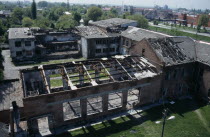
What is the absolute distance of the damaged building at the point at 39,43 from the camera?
170 feet

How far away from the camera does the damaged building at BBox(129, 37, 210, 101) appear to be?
31525 millimetres

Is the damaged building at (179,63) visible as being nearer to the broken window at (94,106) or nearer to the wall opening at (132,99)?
the wall opening at (132,99)

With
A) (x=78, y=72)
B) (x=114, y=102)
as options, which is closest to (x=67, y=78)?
(x=78, y=72)

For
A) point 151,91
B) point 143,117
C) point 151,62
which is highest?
point 151,62

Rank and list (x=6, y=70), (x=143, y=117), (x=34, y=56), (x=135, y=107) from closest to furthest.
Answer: (x=143, y=117)
(x=135, y=107)
(x=6, y=70)
(x=34, y=56)

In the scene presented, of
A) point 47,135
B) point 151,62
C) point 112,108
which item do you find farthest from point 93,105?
point 151,62

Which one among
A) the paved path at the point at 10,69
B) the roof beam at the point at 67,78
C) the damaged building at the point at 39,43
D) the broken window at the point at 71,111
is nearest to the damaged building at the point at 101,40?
the damaged building at the point at 39,43

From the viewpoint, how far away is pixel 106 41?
183 feet

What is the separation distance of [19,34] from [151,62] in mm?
41447

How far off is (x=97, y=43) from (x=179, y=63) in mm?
28505

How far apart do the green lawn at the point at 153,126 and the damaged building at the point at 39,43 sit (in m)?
36.2

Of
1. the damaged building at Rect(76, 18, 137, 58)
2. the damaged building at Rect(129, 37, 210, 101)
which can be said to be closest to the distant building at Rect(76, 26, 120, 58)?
the damaged building at Rect(76, 18, 137, 58)

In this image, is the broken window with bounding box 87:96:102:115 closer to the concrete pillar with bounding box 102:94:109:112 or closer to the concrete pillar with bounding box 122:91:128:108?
the concrete pillar with bounding box 102:94:109:112

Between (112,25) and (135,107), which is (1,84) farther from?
(112,25)
